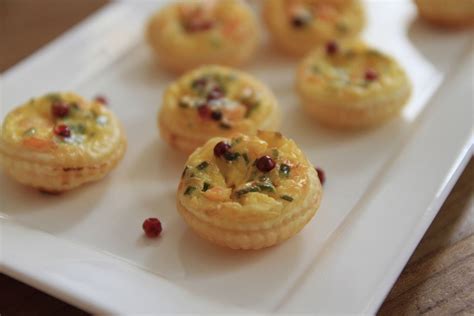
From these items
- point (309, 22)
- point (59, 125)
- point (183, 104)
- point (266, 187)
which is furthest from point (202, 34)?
point (266, 187)

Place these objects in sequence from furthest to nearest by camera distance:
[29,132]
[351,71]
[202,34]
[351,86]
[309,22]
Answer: [309,22]
[202,34]
[351,71]
[351,86]
[29,132]

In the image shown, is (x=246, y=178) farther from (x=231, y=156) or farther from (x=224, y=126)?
(x=224, y=126)

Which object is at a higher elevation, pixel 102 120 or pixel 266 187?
pixel 266 187

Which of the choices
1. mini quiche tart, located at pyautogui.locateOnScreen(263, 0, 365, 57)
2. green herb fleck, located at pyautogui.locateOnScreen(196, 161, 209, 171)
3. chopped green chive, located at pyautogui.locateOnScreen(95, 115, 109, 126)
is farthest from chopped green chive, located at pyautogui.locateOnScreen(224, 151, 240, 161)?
mini quiche tart, located at pyautogui.locateOnScreen(263, 0, 365, 57)

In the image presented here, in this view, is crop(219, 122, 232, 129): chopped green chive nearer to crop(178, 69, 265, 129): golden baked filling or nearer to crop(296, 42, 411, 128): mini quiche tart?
crop(178, 69, 265, 129): golden baked filling

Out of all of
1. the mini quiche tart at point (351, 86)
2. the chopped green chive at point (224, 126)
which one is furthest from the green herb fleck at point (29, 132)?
the mini quiche tart at point (351, 86)

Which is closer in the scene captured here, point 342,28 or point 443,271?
point 443,271

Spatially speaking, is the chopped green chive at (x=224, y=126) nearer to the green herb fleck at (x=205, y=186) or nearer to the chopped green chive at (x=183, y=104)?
the chopped green chive at (x=183, y=104)
